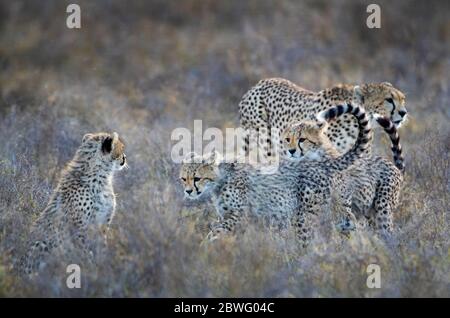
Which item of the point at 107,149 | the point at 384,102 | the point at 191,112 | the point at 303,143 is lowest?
the point at 107,149

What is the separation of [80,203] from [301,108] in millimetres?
2895

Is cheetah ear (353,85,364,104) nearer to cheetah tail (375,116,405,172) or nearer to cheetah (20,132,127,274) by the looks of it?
cheetah tail (375,116,405,172)

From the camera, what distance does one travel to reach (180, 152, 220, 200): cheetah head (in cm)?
608

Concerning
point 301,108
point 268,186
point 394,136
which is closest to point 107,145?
point 268,186

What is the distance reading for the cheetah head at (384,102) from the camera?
7352 millimetres

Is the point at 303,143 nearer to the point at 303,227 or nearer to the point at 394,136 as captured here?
the point at 394,136

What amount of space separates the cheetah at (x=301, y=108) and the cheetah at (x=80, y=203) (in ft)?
5.30

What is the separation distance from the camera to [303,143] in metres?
6.61

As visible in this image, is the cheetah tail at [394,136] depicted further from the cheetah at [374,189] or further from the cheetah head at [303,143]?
the cheetah head at [303,143]

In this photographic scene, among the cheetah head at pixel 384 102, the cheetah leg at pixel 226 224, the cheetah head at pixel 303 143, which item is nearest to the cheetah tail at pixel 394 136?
the cheetah head at pixel 303 143

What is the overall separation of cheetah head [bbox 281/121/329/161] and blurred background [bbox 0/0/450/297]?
29.8 inches

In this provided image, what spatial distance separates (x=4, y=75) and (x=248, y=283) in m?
7.51

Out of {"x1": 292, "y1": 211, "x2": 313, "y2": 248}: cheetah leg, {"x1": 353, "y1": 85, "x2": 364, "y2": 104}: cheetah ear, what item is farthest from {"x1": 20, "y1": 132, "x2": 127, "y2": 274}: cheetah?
{"x1": 353, "y1": 85, "x2": 364, "y2": 104}: cheetah ear

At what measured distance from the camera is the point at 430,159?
7.13 m
